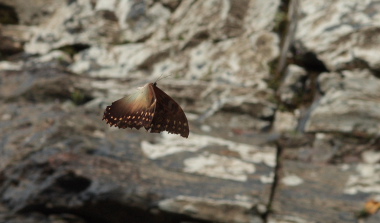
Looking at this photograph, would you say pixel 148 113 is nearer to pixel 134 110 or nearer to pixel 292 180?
pixel 134 110

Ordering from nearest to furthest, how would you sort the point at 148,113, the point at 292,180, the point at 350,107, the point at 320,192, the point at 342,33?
the point at 148,113 < the point at 320,192 < the point at 292,180 < the point at 350,107 < the point at 342,33

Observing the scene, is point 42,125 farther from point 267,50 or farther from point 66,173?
point 267,50

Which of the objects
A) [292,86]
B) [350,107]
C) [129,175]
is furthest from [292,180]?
[292,86]

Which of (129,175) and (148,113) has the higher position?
(129,175)

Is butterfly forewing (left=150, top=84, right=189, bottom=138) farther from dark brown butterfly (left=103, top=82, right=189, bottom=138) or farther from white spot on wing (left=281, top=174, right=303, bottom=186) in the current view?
white spot on wing (left=281, top=174, right=303, bottom=186)

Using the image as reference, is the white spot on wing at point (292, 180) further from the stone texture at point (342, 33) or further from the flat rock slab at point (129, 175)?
the stone texture at point (342, 33)

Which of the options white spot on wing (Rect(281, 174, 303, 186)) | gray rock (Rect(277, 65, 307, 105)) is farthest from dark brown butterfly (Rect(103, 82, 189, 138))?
gray rock (Rect(277, 65, 307, 105))
